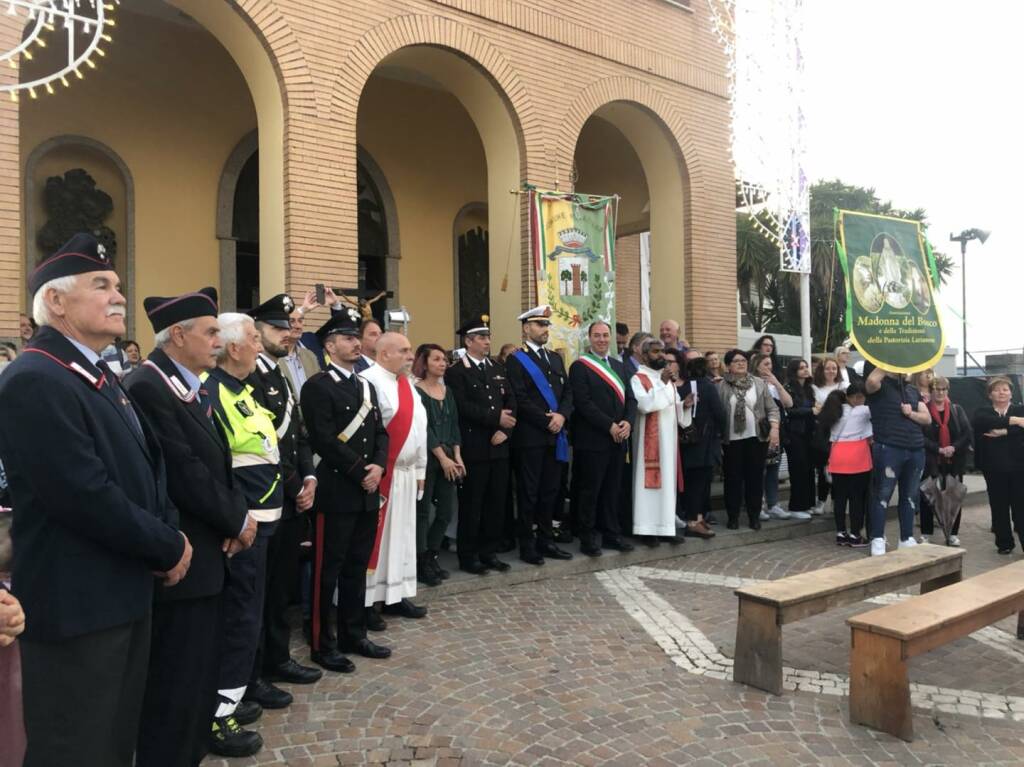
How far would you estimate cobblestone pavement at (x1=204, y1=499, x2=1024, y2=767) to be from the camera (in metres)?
3.54

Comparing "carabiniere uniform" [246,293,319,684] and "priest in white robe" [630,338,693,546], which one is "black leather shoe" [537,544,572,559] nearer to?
"priest in white robe" [630,338,693,546]

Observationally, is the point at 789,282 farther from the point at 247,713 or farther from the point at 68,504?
the point at 68,504

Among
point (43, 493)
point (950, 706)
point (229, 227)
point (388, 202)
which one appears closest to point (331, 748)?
point (43, 493)

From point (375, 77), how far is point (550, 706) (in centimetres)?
1020

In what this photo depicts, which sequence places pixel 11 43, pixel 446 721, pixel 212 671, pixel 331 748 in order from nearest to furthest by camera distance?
pixel 212 671, pixel 331 748, pixel 446 721, pixel 11 43

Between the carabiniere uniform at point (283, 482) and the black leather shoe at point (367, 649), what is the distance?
414 mm

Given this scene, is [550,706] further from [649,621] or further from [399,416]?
[399,416]

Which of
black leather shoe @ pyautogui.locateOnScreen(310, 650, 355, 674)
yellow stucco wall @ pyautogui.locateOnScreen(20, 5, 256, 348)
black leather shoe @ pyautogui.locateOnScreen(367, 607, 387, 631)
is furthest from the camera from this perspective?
yellow stucco wall @ pyautogui.locateOnScreen(20, 5, 256, 348)

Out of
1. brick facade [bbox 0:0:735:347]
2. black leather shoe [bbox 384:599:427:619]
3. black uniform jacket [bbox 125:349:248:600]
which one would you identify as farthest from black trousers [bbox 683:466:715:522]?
black uniform jacket [bbox 125:349:248:600]

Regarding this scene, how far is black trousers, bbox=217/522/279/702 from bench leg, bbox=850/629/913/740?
9.58ft

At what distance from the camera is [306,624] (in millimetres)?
4926

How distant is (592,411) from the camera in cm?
682

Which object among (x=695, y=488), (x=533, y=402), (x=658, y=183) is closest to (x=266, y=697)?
(x=533, y=402)

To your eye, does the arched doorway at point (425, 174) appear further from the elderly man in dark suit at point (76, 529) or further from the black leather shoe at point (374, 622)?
the elderly man in dark suit at point (76, 529)
